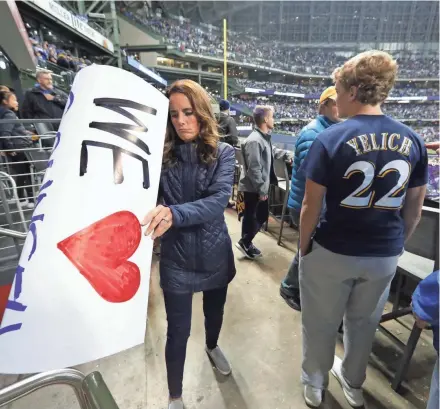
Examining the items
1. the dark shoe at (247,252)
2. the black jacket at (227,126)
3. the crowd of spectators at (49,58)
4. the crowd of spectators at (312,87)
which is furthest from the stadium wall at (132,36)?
the dark shoe at (247,252)

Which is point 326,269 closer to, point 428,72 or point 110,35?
point 110,35

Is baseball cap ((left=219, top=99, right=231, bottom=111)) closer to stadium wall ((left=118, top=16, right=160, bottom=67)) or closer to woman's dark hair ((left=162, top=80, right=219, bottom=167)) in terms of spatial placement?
woman's dark hair ((left=162, top=80, right=219, bottom=167))

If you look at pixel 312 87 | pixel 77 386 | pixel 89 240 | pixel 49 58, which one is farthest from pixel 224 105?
pixel 312 87

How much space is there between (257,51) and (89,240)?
31.7m

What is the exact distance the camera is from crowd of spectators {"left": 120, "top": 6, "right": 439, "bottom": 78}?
22.7 meters

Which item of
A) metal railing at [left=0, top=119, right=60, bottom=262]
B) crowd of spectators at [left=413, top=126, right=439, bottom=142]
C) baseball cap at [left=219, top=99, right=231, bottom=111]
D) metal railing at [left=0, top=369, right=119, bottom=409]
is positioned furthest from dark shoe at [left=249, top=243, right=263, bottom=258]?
crowd of spectators at [left=413, top=126, right=439, bottom=142]

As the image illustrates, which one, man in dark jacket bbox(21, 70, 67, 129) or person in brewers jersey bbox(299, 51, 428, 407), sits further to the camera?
man in dark jacket bbox(21, 70, 67, 129)

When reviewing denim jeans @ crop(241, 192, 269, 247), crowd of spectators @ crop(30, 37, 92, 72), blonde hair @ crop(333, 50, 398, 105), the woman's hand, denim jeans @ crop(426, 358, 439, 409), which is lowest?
denim jeans @ crop(241, 192, 269, 247)

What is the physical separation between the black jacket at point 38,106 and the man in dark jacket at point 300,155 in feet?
8.69

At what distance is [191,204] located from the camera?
0.90 meters

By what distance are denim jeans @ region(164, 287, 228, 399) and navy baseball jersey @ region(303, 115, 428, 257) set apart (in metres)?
0.59

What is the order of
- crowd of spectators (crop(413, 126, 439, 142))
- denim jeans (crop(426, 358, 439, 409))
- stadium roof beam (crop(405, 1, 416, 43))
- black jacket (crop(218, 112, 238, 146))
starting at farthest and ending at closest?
stadium roof beam (crop(405, 1, 416, 43))
crowd of spectators (crop(413, 126, 439, 142))
black jacket (crop(218, 112, 238, 146))
denim jeans (crop(426, 358, 439, 409))

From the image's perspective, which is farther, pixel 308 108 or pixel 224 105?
pixel 308 108

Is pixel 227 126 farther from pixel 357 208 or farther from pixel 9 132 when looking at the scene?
pixel 357 208
